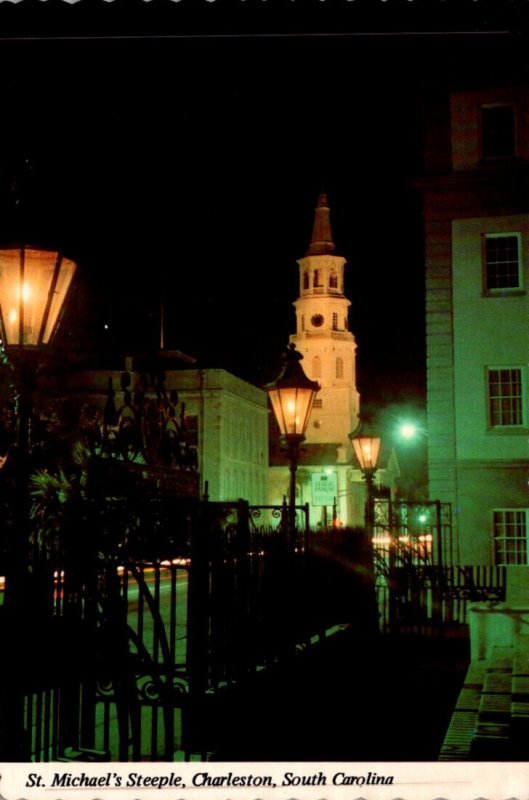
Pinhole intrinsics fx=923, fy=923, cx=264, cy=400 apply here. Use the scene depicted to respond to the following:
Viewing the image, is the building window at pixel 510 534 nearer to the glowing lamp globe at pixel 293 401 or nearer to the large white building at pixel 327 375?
the glowing lamp globe at pixel 293 401

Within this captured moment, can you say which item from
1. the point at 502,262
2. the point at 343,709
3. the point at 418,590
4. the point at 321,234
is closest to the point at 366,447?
the point at 418,590

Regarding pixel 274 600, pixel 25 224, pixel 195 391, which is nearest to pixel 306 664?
pixel 274 600

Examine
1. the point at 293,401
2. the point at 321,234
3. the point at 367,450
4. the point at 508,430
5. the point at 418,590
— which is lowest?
the point at 418,590

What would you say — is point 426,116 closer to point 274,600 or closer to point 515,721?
point 274,600

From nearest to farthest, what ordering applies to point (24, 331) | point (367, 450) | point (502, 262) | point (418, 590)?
point (24, 331) < point (367, 450) < point (418, 590) < point (502, 262)

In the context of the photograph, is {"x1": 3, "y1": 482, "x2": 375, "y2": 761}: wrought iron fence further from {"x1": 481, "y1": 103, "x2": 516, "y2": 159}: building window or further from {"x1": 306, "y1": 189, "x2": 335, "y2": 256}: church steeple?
{"x1": 306, "y1": 189, "x2": 335, "y2": 256}: church steeple

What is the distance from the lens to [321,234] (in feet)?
219

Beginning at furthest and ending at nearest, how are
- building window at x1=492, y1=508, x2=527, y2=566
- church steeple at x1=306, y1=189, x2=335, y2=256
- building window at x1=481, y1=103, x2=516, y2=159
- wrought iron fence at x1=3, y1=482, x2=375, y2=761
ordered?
1. church steeple at x1=306, y1=189, x2=335, y2=256
2. building window at x1=492, y1=508, x2=527, y2=566
3. building window at x1=481, y1=103, x2=516, y2=159
4. wrought iron fence at x1=3, y1=482, x2=375, y2=761

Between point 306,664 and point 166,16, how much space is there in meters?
7.28

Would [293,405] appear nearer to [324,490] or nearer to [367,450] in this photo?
[367,450]

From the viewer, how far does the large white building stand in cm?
6650

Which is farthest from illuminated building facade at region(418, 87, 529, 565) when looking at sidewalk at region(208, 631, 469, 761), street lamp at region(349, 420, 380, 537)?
sidewalk at region(208, 631, 469, 761)

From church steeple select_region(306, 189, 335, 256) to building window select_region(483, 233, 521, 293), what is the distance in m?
38.9

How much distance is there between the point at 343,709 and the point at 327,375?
63045 millimetres
